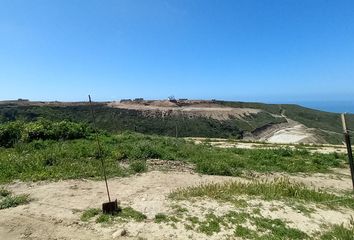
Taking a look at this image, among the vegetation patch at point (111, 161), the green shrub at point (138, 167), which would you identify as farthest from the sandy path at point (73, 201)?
the vegetation patch at point (111, 161)

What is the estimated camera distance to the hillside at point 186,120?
186 ft

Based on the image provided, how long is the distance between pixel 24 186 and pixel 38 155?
4546 millimetres

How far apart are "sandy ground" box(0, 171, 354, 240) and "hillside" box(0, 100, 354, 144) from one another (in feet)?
132

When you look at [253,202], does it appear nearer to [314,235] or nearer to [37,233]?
[314,235]

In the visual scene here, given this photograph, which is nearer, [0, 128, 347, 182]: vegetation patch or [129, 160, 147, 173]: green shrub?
[0, 128, 347, 182]: vegetation patch

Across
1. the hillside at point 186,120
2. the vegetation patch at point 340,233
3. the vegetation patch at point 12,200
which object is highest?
the vegetation patch at point 12,200

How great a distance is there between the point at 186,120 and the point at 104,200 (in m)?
53.1

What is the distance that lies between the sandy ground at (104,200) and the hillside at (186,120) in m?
40.2

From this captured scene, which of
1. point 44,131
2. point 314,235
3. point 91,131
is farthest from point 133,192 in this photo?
point 91,131

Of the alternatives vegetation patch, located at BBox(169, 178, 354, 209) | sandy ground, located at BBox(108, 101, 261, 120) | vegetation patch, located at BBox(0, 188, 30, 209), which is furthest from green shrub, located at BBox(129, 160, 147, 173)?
sandy ground, located at BBox(108, 101, 261, 120)

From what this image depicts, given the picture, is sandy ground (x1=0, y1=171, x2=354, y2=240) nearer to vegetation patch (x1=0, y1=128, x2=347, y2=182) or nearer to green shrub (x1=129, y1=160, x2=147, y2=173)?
green shrub (x1=129, y1=160, x2=147, y2=173)

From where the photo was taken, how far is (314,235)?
28.6 ft

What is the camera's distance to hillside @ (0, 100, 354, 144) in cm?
5669

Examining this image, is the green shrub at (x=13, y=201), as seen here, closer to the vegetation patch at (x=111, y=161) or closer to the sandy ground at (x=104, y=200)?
the sandy ground at (x=104, y=200)
